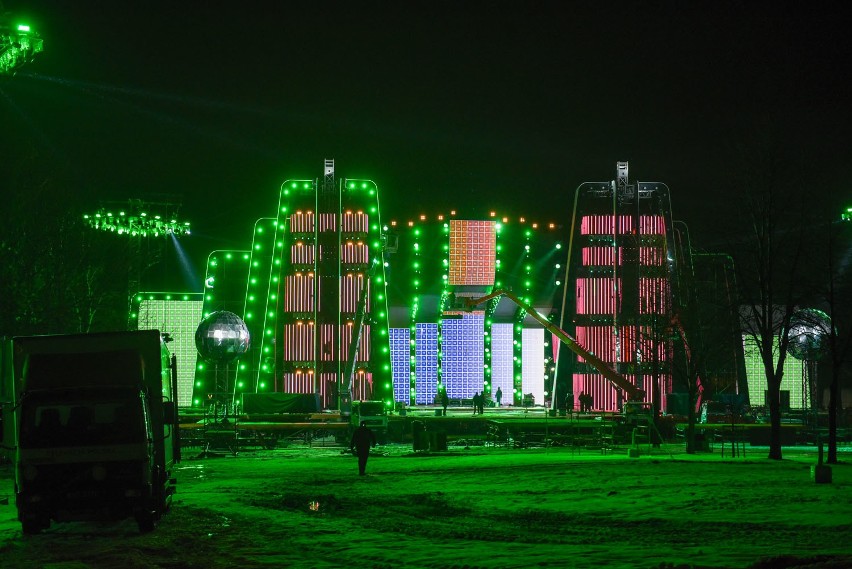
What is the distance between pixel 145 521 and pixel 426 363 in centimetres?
5024

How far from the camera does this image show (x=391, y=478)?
94.0ft

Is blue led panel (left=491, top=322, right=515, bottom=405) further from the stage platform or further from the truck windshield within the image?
the truck windshield

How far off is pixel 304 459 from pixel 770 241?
17.3m

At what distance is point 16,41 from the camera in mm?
32125

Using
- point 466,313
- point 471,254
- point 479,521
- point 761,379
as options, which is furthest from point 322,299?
point 479,521

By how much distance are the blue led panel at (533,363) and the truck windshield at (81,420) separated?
50.9 m

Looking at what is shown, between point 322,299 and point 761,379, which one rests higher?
point 322,299

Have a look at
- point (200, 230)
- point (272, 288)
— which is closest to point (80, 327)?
point (272, 288)

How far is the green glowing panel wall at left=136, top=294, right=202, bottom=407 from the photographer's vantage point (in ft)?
220

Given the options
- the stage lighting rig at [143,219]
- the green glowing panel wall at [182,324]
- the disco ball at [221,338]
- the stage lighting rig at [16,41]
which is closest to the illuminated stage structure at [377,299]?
the green glowing panel wall at [182,324]

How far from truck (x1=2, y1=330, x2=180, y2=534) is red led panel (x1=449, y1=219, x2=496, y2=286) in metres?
46.3

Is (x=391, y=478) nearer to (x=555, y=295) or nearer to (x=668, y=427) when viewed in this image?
(x=668, y=427)

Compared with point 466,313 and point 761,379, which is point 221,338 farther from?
point 761,379

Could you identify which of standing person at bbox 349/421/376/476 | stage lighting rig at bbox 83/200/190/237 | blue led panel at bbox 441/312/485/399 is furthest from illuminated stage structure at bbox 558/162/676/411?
standing person at bbox 349/421/376/476
